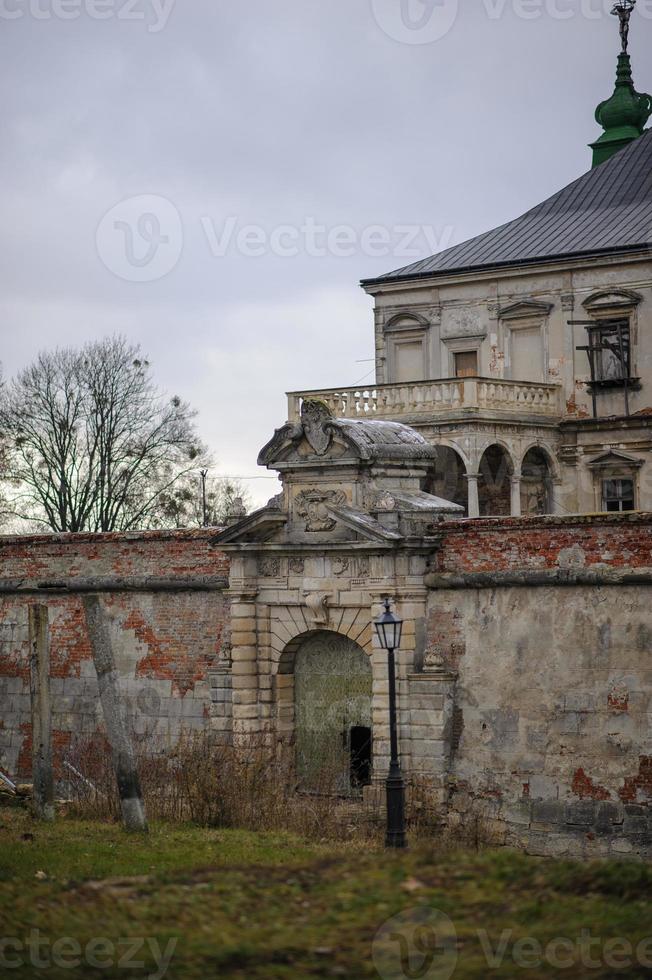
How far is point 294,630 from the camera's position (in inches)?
944

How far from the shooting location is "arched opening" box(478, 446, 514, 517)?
37438 millimetres

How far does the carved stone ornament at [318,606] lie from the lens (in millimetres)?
23562

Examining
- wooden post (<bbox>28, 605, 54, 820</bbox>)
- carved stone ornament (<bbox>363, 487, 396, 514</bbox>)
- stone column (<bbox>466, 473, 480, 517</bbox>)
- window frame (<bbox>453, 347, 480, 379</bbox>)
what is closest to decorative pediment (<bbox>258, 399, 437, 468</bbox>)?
carved stone ornament (<bbox>363, 487, 396, 514</bbox>)

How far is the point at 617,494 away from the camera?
38.0m

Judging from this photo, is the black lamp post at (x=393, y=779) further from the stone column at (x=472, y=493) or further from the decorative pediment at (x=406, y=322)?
the decorative pediment at (x=406, y=322)

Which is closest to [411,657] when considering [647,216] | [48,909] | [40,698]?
[40,698]

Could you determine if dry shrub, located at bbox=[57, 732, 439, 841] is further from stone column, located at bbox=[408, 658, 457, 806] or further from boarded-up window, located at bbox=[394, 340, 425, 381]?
boarded-up window, located at bbox=[394, 340, 425, 381]

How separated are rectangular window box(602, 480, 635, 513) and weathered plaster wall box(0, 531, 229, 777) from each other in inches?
577

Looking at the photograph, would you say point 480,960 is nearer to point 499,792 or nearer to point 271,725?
point 499,792

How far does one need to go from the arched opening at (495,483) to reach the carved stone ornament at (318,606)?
1401 cm

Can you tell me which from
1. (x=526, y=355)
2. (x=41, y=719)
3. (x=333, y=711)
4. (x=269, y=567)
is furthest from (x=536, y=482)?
(x=41, y=719)
